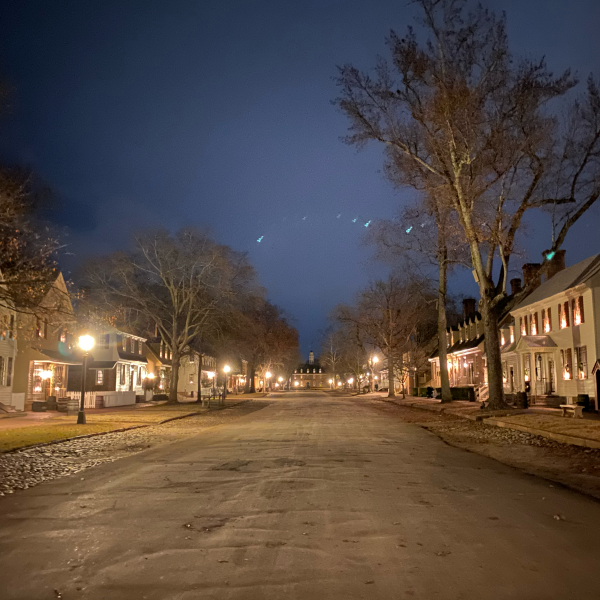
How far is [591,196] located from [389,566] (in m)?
21.6

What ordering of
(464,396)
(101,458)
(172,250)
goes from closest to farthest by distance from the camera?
(101,458), (172,250), (464,396)

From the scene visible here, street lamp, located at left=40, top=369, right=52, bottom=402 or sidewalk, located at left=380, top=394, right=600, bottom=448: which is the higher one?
street lamp, located at left=40, top=369, right=52, bottom=402

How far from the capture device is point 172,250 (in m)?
36.8

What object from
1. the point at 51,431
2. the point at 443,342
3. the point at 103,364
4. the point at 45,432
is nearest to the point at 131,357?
Result: the point at 103,364

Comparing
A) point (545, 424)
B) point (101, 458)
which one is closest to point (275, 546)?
point (101, 458)

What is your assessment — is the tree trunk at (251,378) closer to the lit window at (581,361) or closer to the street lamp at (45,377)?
the street lamp at (45,377)

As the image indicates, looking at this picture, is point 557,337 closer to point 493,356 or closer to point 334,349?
point 493,356

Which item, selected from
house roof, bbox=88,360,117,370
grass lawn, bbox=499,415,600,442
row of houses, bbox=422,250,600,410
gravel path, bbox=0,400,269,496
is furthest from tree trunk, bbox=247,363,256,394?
grass lawn, bbox=499,415,600,442

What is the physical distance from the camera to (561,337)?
3031 cm

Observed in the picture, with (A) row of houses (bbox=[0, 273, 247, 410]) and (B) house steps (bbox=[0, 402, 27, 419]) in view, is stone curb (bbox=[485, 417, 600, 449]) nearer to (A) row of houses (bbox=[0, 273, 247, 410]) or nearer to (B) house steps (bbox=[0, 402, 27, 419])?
(A) row of houses (bbox=[0, 273, 247, 410])

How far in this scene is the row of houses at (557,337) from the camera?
26.6 m

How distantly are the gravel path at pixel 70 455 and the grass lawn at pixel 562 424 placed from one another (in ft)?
36.1

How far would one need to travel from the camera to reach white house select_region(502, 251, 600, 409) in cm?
2655

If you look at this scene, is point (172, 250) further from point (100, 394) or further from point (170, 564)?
point (170, 564)
